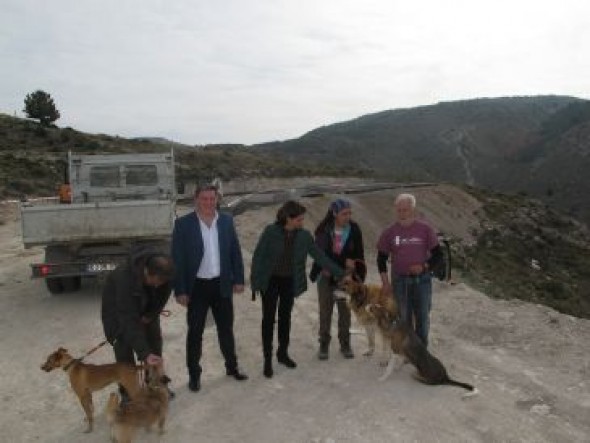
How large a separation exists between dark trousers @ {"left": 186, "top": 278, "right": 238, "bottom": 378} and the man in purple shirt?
1686 mm

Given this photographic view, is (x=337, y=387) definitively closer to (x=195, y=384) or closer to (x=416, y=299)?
(x=416, y=299)

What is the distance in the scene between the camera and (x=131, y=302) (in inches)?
197

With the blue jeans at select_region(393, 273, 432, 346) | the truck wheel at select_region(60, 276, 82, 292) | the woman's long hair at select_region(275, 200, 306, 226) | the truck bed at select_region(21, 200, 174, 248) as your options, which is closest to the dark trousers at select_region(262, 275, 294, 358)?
the woman's long hair at select_region(275, 200, 306, 226)

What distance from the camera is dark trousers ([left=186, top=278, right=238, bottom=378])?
6.05 meters

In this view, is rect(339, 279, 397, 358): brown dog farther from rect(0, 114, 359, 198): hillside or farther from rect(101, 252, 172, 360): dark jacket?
rect(0, 114, 359, 198): hillside

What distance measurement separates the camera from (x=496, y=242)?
25453mm

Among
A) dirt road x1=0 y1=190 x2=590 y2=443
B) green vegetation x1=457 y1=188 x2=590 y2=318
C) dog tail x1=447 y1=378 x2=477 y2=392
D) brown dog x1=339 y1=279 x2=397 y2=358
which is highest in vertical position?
brown dog x1=339 y1=279 x2=397 y2=358

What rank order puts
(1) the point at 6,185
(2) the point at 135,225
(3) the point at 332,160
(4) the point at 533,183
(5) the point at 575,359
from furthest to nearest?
(3) the point at 332,160, (4) the point at 533,183, (1) the point at 6,185, (2) the point at 135,225, (5) the point at 575,359

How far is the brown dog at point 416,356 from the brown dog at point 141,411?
2337 millimetres

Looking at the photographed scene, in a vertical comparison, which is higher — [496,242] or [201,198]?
[201,198]

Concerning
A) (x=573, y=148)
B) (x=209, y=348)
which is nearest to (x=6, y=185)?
(x=209, y=348)

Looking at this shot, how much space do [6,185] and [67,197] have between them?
19112 millimetres

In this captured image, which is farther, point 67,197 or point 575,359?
point 67,197

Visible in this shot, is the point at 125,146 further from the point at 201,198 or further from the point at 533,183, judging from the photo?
the point at 533,183
